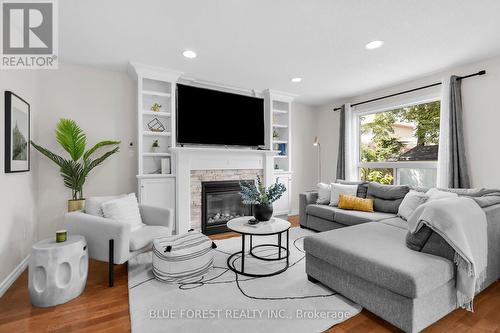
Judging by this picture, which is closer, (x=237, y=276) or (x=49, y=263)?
(x=49, y=263)

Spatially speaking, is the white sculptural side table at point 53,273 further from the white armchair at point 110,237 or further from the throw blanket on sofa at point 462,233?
the throw blanket on sofa at point 462,233

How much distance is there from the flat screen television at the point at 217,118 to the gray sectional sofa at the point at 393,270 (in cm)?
246

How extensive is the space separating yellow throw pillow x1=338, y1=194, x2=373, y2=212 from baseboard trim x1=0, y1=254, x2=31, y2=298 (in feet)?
12.7

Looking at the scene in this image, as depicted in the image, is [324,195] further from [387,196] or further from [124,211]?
[124,211]

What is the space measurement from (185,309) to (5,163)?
2.05 m

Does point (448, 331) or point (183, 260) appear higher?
point (183, 260)

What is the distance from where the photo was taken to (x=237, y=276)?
91.5 inches

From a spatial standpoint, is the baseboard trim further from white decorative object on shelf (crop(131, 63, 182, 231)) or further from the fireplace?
the fireplace

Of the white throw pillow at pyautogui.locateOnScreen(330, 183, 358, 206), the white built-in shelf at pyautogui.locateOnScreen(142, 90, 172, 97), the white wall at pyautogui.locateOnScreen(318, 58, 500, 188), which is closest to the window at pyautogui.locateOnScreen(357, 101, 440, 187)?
the white wall at pyautogui.locateOnScreen(318, 58, 500, 188)

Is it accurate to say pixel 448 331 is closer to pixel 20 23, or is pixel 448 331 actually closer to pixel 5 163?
pixel 5 163

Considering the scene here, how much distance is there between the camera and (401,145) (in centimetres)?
422

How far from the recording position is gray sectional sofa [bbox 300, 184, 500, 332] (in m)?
1.50

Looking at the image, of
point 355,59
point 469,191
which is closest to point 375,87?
point 355,59

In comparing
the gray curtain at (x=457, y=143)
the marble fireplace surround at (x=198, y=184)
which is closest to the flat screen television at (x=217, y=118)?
the marble fireplace surround at (x=198, y=184)
